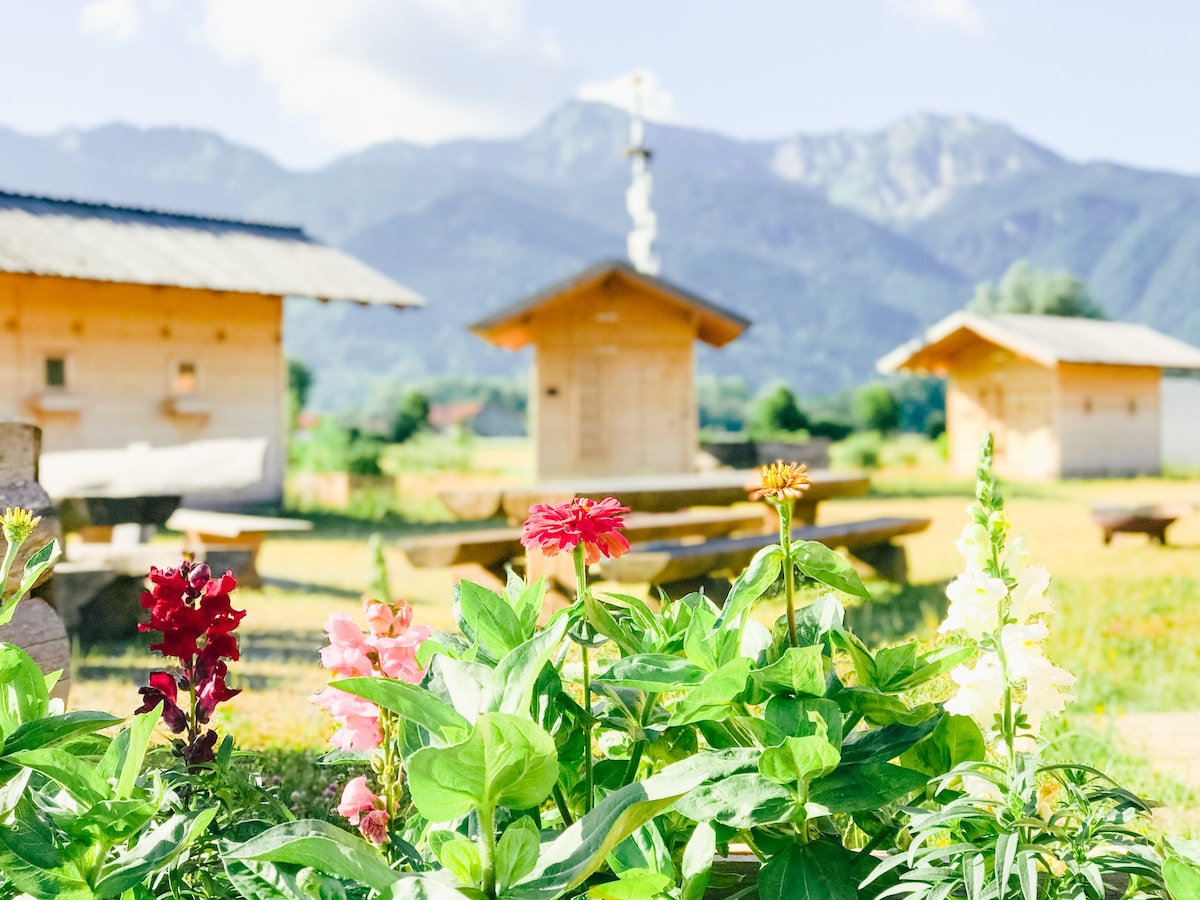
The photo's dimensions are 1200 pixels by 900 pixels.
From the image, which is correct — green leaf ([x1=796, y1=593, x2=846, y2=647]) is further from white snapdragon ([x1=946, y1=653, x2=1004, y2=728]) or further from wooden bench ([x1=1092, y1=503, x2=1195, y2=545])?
wooden bench ([x1=1092, y1=503, x2=1195, y2=545])


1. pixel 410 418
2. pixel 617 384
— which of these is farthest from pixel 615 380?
pixel 410 418

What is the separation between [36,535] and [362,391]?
19663 cm

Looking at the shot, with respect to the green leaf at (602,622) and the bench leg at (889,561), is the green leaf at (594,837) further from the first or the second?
the bench leg at (889,561)

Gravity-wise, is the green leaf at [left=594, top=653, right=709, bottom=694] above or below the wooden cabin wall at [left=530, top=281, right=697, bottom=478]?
below

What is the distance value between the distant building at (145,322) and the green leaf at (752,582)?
43.8 feet

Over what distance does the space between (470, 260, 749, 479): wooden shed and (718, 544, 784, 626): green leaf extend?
15.8 meters

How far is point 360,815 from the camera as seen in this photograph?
1.61 m

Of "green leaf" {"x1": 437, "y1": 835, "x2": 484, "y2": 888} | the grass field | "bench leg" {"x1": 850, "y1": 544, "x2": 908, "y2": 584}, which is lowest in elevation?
the grass field

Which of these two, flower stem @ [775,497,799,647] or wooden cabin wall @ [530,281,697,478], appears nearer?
flower stem @ [775,497,799,647]

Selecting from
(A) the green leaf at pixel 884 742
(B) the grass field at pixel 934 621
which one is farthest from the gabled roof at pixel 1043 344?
(A) the green leaf at pixel 884 742

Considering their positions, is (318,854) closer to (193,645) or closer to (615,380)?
(193,645)

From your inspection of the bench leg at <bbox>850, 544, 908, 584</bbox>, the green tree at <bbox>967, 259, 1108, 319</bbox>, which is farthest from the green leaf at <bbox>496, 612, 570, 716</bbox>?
the green tree at <bbox>967, 259, 1108, 319</bbox>

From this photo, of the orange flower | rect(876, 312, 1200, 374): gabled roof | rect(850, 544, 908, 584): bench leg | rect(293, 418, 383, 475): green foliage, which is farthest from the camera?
rect(876, 312, 1200, 374): gabled roof

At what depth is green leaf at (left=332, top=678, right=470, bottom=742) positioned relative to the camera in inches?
45.8
